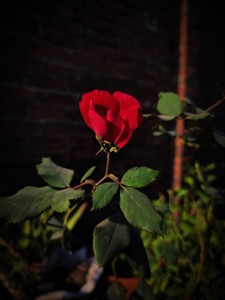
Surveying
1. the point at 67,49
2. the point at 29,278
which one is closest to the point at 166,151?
the point at 67,49

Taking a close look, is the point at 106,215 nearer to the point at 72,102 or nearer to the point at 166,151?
the point at 72,102

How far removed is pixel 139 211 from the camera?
19.1 inches

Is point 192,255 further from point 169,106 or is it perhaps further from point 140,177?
point 140,177

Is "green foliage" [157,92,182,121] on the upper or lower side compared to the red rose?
upper

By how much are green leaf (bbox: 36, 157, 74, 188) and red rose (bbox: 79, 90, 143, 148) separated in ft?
0.60

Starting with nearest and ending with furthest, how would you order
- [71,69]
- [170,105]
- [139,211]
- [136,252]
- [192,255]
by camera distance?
[139,211], [136,252], [170,105], [192,255], [71,69]

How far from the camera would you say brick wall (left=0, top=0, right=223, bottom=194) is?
61.7 inches

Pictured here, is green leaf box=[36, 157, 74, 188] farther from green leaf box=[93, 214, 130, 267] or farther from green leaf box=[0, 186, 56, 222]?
green leaf box=[93, 214, 130, 267]

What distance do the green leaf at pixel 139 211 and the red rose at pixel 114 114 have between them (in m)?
0.10

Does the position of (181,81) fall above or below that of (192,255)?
above

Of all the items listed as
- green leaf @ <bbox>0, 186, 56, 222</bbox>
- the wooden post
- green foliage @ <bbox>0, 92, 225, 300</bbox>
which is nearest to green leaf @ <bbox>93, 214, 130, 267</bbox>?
green foliage @ <bbox>0, 92, 225, 300</bbox>

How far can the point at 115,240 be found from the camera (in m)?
0.54

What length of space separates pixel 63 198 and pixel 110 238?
0.12m

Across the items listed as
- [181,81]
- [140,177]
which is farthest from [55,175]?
[181,81]
